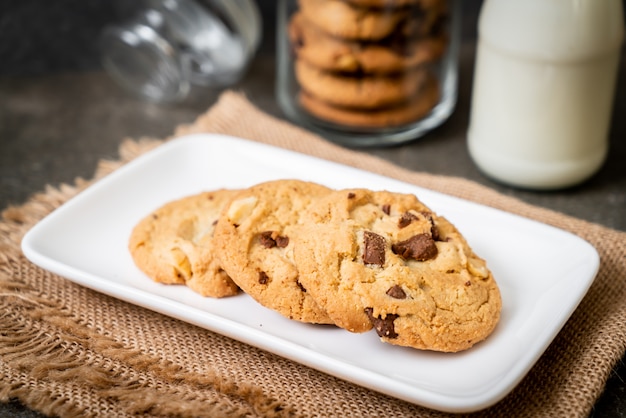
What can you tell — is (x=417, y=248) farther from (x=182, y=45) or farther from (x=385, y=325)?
(x=182, y=45)

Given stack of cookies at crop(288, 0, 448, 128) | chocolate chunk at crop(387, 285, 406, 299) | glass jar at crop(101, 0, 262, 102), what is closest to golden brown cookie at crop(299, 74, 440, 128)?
stack of cookies at crop(288, 0, 448, 128)

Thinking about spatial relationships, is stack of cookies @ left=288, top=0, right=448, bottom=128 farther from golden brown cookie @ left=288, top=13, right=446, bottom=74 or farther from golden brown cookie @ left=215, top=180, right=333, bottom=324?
golden brown cookie @ left=215, top=180, right=333, bottom=324

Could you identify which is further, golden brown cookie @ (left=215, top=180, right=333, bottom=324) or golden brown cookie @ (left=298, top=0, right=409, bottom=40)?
golden brown cookie @ (left=298, top=0, right=409, bottom=40)

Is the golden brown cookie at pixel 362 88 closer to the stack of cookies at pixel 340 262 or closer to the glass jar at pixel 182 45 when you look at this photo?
the glass jar at pixel 182 45

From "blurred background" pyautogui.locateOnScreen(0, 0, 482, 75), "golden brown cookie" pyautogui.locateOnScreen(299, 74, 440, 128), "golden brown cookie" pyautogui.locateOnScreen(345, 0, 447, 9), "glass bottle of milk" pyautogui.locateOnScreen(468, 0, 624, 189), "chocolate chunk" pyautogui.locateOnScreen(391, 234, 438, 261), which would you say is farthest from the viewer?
"blurred background" pyautogui.locateOnScreen(0, 0, 482, 75)

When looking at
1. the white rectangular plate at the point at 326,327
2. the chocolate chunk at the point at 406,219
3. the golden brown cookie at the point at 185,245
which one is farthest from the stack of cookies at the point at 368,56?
the chocolate chunk at the point at 406,219

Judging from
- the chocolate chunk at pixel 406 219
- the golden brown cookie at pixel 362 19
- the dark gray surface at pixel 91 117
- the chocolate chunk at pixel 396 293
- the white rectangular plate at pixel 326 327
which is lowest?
the dark gray surface at pixel 91 117

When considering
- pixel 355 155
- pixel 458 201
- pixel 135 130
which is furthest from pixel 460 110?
pixel 135 130

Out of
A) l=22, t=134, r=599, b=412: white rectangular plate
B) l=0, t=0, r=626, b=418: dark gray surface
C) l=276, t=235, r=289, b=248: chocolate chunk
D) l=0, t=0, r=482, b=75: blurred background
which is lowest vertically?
l=0, t=0, r=626, b=418: dark gray surface
